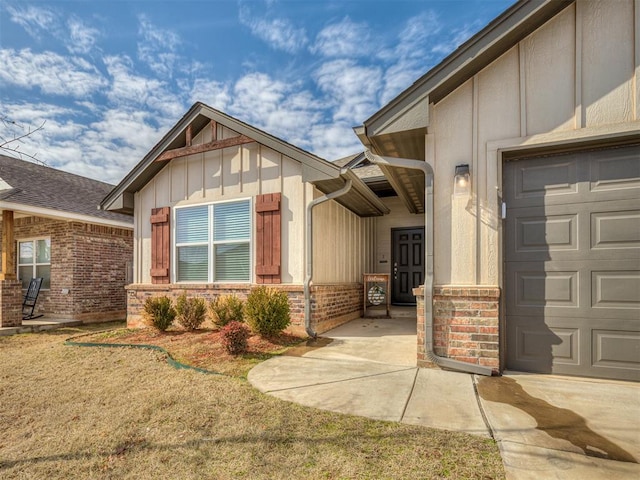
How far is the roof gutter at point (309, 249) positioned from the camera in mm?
5848

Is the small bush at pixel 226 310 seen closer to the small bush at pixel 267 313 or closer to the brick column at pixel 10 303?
the small bush at pixel 267 313

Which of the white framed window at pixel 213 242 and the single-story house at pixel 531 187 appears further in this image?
the white framed window at pixel 213 242

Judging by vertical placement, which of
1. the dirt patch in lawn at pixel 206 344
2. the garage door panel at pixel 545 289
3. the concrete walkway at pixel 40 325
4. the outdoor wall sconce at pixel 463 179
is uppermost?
the outdoor wall sconce at pixel 463 179

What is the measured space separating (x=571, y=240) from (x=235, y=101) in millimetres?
11028

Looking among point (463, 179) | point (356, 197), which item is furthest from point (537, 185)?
point (356, 197)

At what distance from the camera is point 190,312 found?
6441mm

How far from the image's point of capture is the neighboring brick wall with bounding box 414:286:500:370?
12.2ft

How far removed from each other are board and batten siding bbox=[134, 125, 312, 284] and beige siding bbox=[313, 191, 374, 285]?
0.42 m

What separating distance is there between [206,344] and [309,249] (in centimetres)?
238

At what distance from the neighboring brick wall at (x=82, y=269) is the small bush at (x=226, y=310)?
5582mm

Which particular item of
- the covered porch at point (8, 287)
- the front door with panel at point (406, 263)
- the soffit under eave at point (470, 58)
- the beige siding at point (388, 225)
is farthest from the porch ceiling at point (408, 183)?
the covered porch at point (8, 287)

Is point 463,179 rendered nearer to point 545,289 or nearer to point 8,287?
point 545,289

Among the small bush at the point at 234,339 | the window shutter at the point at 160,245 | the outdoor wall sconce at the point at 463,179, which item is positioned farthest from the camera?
the window shutter at the point at 160,245

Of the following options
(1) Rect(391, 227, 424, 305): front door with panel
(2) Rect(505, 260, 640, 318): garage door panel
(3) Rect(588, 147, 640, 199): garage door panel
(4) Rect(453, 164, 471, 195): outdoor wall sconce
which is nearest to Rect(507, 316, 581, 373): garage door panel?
(2) Rect(505, 260, 640, 318): garage door panel
